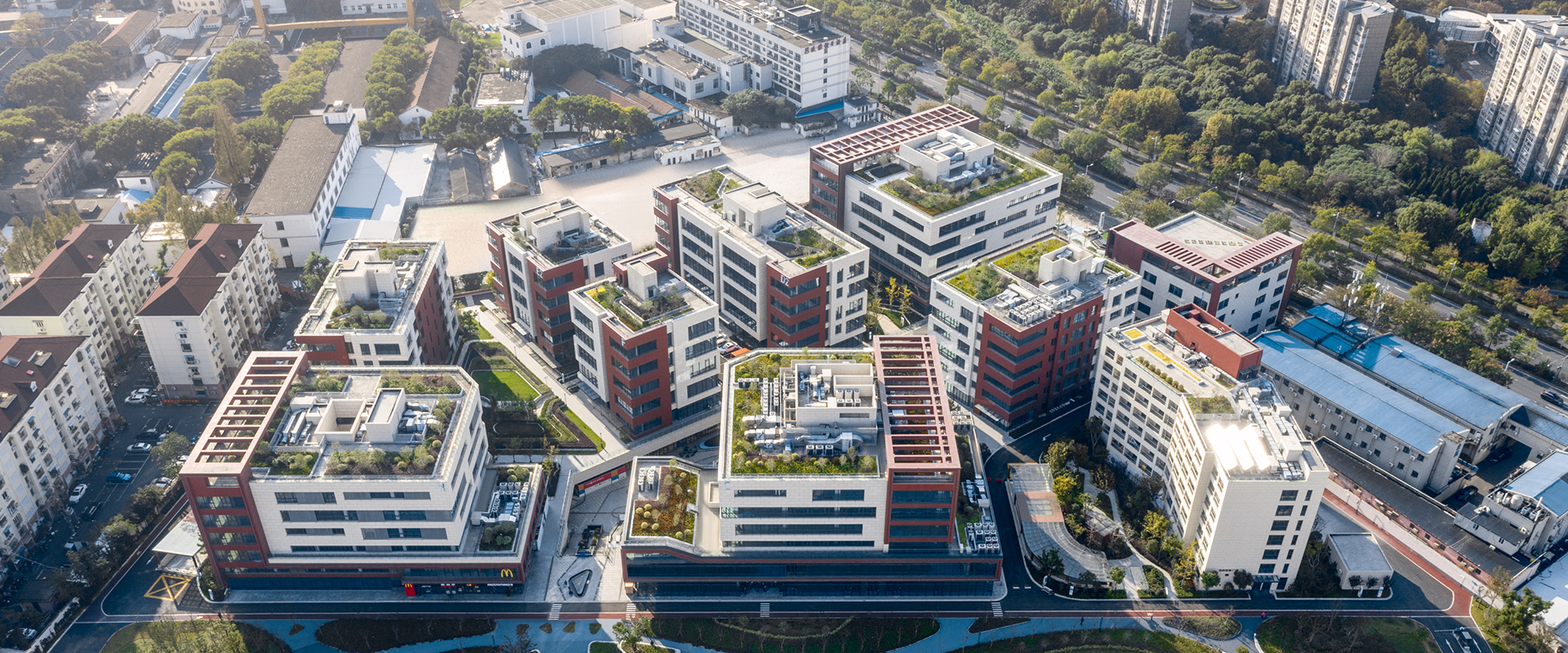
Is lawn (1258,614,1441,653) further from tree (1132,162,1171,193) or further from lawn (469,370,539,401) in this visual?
tree (1132,162,1171,193)

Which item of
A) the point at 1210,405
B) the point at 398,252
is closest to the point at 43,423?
the point at 398,252

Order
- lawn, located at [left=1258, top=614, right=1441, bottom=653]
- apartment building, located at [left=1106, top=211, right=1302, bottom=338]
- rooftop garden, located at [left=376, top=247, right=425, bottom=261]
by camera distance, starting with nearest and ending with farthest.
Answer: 1. lawn, located at [left=1258, top=614, right=1441, bottom=653]
2. apartment building, located at [left=1106, top=211, right=1302, bottom=338]
3. rooftop garden, located at [left=376, top=247, right=425, bottom=261]

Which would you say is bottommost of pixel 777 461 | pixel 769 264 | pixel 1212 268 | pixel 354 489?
pixel 354 489

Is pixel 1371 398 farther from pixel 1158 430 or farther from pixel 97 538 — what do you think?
pixel 97 538

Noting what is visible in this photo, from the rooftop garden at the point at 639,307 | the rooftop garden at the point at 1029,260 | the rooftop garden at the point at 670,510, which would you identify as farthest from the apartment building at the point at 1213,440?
the rooftop garden at the point at 670,510

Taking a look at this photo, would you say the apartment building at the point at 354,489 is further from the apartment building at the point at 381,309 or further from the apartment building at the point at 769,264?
the apartment building at the point at 769,264

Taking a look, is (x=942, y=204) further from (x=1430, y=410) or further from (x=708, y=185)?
(x=1430, y=410)

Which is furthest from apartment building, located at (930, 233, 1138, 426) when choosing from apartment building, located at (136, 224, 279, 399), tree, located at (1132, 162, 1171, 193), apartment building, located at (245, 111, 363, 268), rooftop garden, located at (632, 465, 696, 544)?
apartment building, located at (245, 111, 363, 268)
